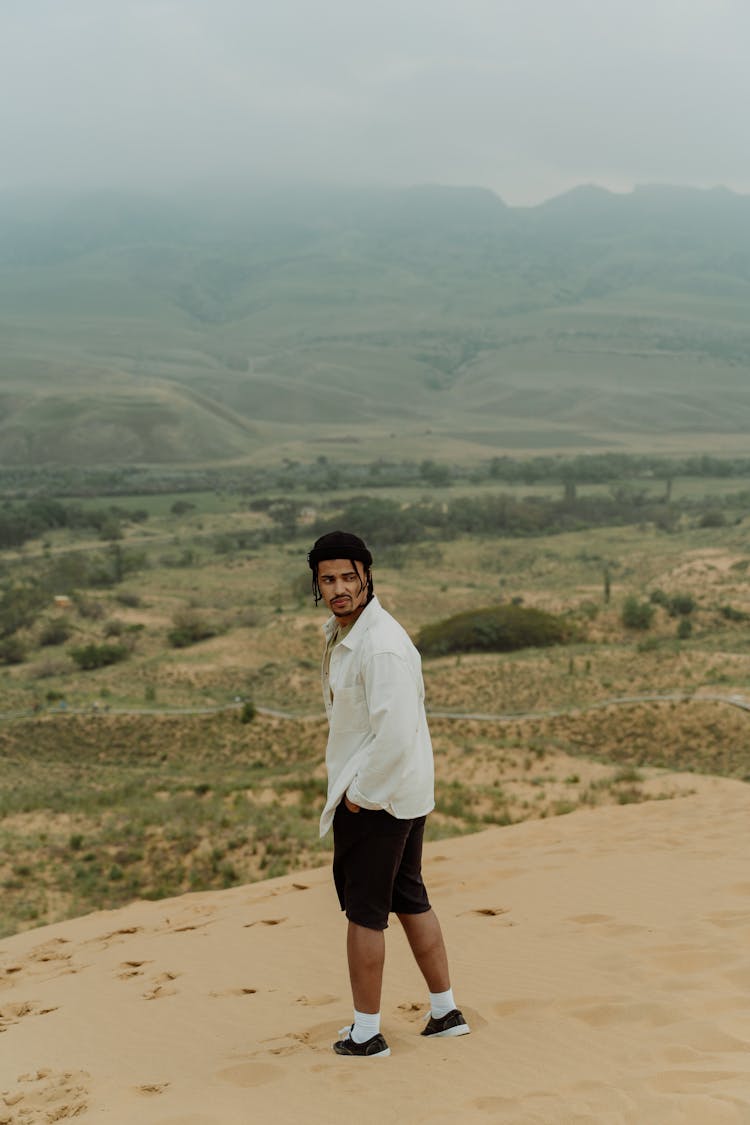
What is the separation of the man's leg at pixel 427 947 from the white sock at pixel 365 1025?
0.93ft

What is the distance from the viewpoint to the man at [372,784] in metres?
4.07

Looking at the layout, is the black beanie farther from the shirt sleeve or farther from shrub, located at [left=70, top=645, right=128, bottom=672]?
shrub, located at [left=70, top=645, right=128, bottom=672]

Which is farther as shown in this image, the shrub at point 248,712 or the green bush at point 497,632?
the green bush at point 497,632

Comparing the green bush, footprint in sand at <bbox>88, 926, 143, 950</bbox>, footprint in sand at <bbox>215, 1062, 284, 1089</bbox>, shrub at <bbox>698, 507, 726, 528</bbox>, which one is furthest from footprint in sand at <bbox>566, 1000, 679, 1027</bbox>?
shrub at <bbox>698, 507, 726, 528</bbox>

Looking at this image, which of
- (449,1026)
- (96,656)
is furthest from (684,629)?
(449,1026)

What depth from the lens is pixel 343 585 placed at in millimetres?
4316

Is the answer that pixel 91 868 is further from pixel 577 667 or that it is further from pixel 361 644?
pixel 577 667

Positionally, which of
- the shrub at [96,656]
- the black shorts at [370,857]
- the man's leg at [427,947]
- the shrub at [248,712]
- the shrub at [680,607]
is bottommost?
the shrub at [248,712]

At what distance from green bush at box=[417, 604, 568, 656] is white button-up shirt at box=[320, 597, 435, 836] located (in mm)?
25655

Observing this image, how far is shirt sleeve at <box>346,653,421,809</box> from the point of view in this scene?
4.05 m

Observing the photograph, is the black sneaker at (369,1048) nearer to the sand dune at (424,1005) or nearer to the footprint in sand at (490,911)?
the sand dune at (424,1005)

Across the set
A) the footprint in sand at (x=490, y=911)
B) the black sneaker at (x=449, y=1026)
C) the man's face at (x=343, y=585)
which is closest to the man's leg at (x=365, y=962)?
the black sneaker at (x=449, y=1026)

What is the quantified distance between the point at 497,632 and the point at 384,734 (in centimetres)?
2618

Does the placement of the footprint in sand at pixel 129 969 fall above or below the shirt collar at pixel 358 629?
below
